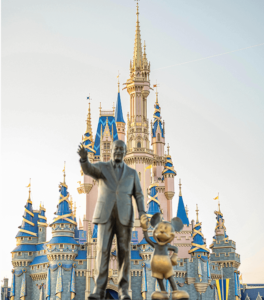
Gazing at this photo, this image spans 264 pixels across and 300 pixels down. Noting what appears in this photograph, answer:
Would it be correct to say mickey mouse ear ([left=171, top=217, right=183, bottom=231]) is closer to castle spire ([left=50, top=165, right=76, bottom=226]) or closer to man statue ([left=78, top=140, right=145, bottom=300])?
man statue ([left=78, top=140, right=145, bottom=300])

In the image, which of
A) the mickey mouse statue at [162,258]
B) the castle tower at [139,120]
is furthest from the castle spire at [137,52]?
the mickey mouse statue at [162,258]

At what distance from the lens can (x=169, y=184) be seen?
175 ft

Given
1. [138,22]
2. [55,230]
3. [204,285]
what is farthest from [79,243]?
[138,22]

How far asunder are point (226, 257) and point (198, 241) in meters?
5.59

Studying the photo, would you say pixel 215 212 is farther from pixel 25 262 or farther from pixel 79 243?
pixel 25 262

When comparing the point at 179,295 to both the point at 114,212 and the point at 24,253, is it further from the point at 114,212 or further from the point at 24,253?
the point at 24,253

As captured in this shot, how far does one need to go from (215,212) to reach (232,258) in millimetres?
5598

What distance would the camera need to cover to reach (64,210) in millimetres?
45938

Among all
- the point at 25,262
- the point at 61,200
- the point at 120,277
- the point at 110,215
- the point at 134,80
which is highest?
the point at 134,80

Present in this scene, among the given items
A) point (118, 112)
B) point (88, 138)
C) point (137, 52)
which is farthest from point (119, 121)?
point (137, 52)

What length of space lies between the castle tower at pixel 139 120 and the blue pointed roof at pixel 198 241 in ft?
21.2

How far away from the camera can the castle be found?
43722 mm

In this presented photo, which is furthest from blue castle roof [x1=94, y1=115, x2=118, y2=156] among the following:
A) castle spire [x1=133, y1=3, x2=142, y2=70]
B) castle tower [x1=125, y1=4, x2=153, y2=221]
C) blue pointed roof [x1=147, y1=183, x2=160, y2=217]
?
blue pointed roof [x1=147, y1=183, x2=160, y2=217]

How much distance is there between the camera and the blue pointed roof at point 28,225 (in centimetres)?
4797
